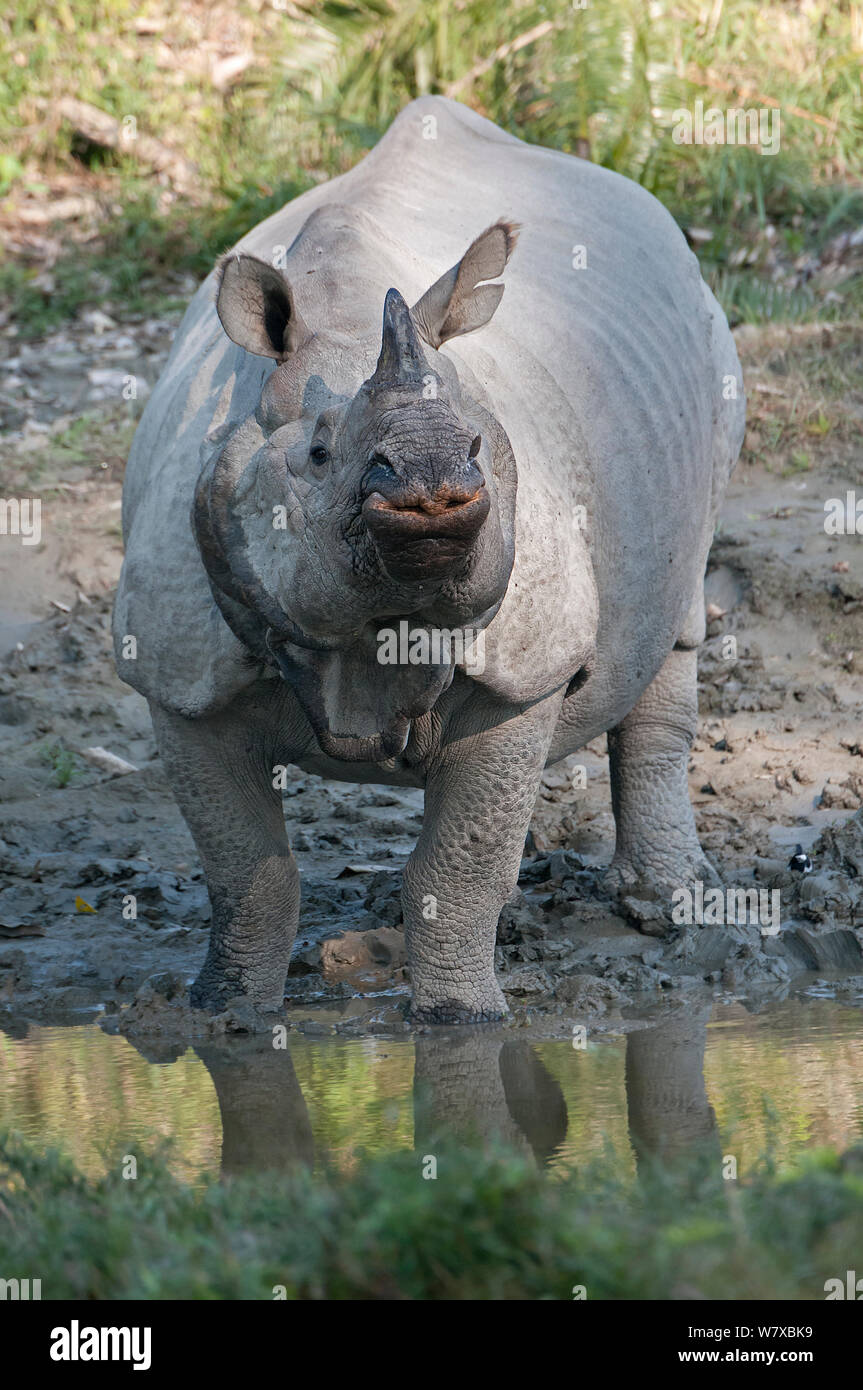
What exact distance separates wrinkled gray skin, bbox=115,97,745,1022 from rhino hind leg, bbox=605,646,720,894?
1cm

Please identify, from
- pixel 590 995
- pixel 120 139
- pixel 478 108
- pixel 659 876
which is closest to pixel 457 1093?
pixel 590 995

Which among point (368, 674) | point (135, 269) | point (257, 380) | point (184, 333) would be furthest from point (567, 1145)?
point (135, 269)

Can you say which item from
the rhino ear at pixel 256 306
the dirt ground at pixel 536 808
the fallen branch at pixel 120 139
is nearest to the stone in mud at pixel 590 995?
the dirt ground at pixel 536 808

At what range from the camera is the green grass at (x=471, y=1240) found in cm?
235

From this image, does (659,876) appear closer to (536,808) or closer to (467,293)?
(536,808)

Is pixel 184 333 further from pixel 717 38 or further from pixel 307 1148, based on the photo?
pixel 717 38

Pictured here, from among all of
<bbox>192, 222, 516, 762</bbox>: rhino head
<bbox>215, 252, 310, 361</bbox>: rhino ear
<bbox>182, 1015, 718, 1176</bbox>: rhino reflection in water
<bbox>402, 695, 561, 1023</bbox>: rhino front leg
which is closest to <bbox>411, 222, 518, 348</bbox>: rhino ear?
<bbox>192, 222, 516, 762</bbox>: rhino head

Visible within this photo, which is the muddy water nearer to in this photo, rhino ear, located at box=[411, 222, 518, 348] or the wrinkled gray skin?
the wrinkled gray skin

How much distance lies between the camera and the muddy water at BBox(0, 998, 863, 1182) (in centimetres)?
334

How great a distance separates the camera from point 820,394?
8.07m

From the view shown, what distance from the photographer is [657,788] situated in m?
5.54

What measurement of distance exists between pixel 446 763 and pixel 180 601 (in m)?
0.72

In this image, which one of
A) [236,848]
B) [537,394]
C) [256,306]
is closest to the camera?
[256,306]

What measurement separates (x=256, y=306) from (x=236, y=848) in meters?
1.43
